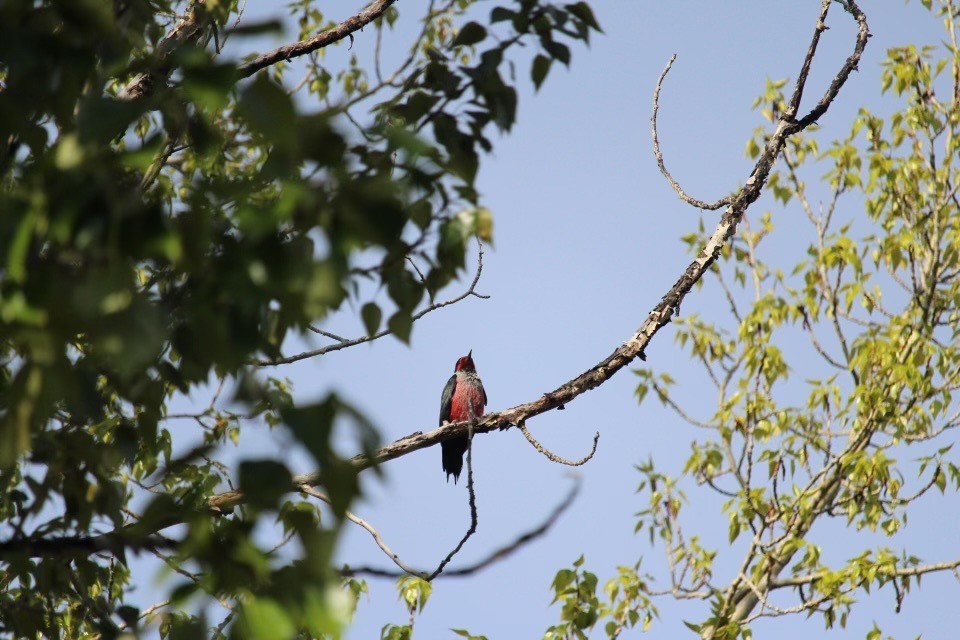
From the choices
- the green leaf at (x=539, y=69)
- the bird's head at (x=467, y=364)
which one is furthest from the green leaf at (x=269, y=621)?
the bird's head at (x=467, y=364)

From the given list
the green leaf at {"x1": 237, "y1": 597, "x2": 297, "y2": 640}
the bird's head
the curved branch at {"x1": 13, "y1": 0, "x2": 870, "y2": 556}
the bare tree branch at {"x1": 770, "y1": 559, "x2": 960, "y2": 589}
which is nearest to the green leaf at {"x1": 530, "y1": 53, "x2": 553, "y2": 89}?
the green leaf at {"x1": 237, "y1": 597, "x2": 297, "y2": 640}

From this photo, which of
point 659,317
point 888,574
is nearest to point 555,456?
point 659,317

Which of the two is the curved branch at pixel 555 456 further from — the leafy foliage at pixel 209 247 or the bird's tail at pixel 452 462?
the bird's tail at pixel 452 462

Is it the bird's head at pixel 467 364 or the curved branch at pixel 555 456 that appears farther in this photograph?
the bird's head at pixel 467 364

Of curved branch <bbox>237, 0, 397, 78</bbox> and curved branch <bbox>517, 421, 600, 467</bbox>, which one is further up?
curved branch <bbox>237, 0, 397, 78</bbox>

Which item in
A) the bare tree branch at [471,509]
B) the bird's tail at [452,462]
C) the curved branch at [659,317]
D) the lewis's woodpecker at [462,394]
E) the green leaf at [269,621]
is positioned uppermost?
the lewis's woodpecker at [462,394]

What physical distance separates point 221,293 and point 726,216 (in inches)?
121

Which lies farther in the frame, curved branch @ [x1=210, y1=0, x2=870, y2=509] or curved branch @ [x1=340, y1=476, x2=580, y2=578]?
curved branch @ [x1=210, y1=0, x2=870, y2=509]

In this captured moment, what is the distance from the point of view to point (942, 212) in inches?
284

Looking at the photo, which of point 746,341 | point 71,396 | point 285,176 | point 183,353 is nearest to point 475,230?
point 285,176

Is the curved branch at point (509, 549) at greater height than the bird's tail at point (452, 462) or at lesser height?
lesser

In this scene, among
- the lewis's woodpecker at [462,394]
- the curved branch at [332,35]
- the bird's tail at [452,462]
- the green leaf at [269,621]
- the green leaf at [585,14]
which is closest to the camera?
the green leaf at [269,621]

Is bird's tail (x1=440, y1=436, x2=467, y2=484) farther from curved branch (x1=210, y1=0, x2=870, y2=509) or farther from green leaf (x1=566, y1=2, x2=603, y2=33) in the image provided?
green leaf (x1=566, y1=2, x2=603, y2=33)

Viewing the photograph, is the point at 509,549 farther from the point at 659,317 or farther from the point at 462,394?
the point at 462,394
